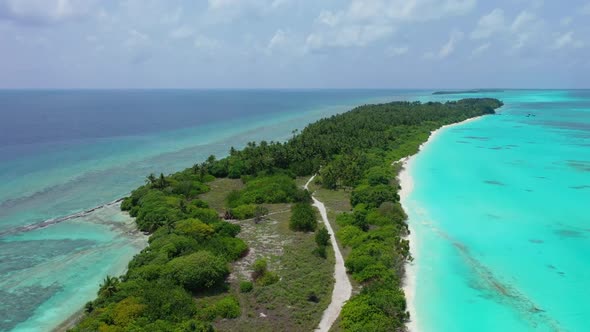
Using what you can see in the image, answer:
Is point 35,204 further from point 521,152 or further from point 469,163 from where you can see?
point 521,152

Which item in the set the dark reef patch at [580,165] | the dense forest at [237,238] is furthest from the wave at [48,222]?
the dark reef patch at [580,165]

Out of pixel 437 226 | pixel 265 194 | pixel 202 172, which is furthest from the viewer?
pixel 202 172

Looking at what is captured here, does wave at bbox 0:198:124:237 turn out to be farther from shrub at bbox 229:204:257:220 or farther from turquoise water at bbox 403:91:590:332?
turquoise water at bbox 403:91:590:332

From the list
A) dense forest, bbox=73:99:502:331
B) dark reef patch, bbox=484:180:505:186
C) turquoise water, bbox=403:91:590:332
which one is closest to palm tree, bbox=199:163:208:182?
dense forest, bbox=73:99:502:331

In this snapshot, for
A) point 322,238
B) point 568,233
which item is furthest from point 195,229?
point 568,233

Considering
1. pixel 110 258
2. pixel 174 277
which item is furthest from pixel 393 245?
pixel 110 258

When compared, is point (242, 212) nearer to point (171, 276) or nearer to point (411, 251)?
point (171, 276)
